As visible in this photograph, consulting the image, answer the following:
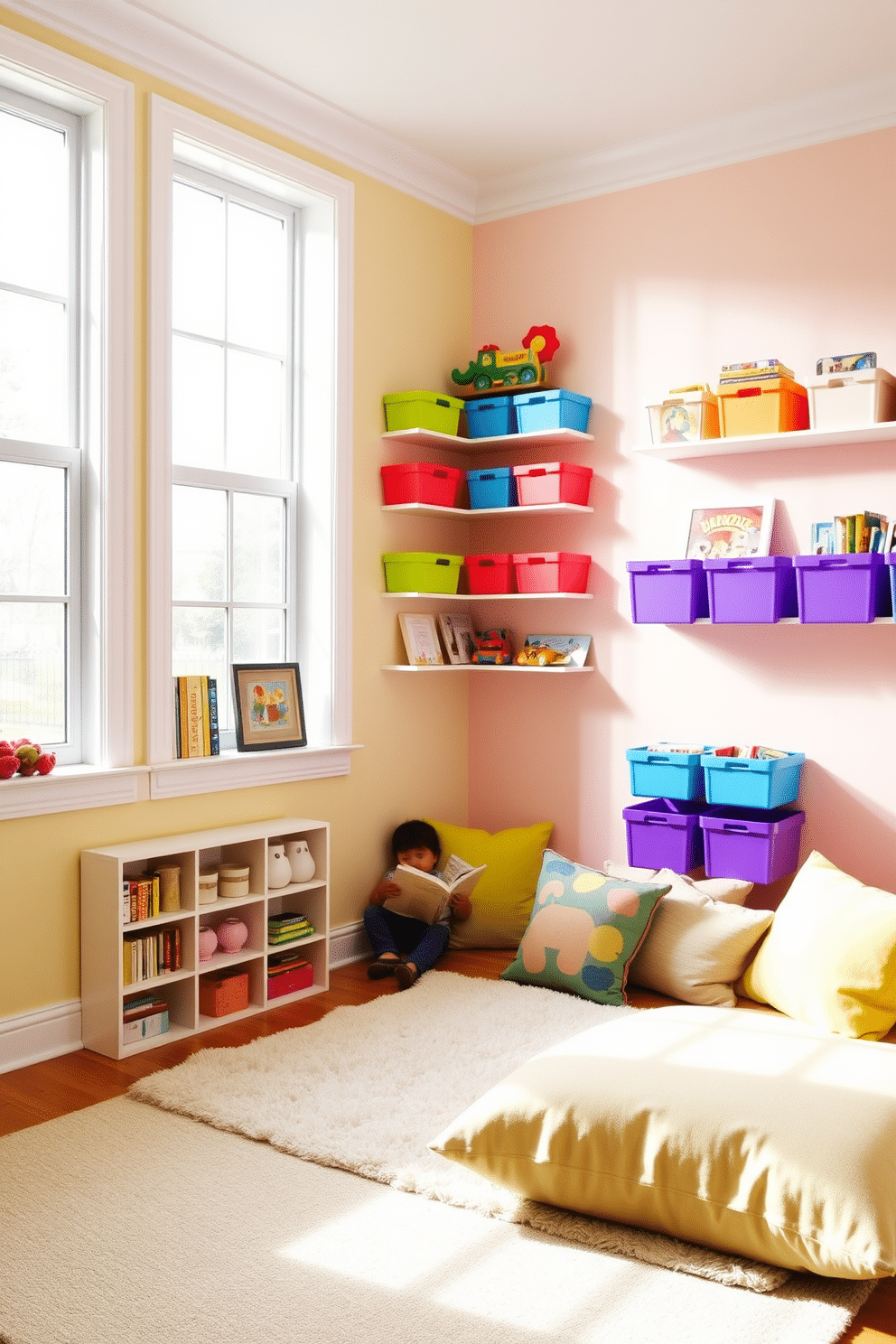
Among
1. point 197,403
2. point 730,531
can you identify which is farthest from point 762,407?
point 197,403

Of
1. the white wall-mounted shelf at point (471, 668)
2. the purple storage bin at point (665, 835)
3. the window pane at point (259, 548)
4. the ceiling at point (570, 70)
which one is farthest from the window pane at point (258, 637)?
the ceiling at point (570, 70)

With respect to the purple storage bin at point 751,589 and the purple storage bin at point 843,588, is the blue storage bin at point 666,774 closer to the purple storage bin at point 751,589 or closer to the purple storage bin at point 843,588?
the purple storage bin at point 751,589

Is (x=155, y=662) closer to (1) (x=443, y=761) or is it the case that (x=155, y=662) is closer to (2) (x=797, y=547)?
(1) (x=443, y=761)

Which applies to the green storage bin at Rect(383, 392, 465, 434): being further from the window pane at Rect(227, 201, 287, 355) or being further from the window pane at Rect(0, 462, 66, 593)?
the window pane at Rect(0, 462, 66, 593)

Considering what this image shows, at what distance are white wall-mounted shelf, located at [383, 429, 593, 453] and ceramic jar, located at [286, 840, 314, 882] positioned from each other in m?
1.51

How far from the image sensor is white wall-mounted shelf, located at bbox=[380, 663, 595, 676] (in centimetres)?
416

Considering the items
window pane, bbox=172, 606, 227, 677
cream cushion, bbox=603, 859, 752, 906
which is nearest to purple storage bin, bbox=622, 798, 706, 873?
cream cushion, bbox=603, 859, 752, 906

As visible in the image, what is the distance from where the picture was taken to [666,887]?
3.55 metres

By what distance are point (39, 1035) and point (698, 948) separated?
192 cm

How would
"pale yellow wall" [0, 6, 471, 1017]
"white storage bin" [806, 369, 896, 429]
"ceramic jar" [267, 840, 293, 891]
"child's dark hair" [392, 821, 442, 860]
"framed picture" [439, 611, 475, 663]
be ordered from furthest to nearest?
1. "framed picture" [439, 611, 475, 663]
2. "child's dark hair" [392, 821, 442, 860]
3. "ceramic jar" [267, 840, 293, 891]
4. "white storage bin" [806, 369, 896, 429]
5. "pale yellow wall" [0, 6, 471, 1017]

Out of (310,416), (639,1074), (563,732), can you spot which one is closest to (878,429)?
(563,732)

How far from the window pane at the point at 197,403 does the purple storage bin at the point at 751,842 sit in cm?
203

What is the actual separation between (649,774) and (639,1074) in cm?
174

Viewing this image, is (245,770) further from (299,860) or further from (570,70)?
(570,70)
